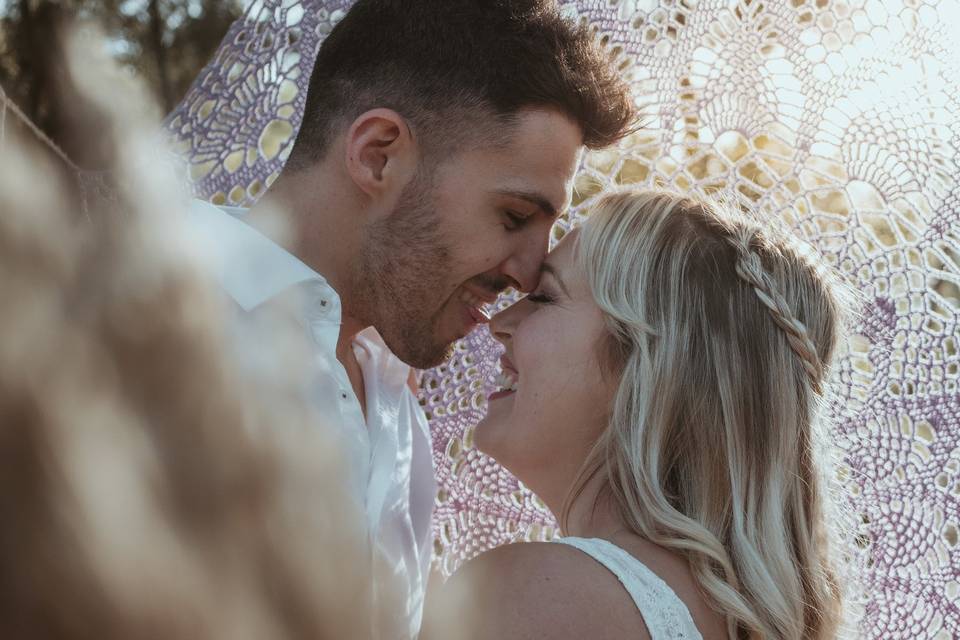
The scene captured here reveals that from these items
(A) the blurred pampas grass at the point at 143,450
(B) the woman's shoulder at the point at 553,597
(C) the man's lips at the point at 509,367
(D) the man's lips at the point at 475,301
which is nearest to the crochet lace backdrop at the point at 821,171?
(D) the man's lips at the point at 475,301

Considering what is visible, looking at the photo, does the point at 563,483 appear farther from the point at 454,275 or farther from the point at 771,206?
the point at 771,206

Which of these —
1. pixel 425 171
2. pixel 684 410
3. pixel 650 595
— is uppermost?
pixel 425 171

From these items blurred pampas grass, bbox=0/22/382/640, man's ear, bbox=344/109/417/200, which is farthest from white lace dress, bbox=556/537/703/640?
blurred pampas grass, bbox=0/22/382/640

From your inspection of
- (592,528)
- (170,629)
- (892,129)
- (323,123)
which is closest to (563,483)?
A: (592,528)

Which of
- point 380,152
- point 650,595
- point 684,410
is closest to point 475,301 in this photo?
point 380,152

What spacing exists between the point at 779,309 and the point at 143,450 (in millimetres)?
1824

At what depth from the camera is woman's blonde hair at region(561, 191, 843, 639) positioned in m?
1.80

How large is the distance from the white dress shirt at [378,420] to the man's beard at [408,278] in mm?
158

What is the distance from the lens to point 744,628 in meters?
1.72

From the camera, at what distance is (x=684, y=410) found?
6.11 feet

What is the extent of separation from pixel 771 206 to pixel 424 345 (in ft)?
3.34

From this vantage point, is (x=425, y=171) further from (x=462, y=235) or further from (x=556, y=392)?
(x=556, y=392)

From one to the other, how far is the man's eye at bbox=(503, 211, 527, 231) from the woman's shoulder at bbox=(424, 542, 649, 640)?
0.82m

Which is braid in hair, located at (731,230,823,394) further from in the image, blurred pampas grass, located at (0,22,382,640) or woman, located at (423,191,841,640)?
blurred pampas grass, located at (0,22,382,640)
